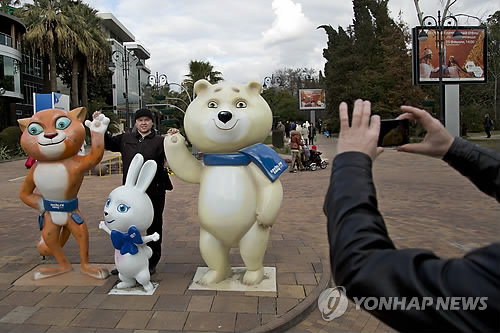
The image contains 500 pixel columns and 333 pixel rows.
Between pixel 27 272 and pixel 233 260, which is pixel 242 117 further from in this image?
pixel 27 272

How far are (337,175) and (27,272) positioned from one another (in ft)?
14.2

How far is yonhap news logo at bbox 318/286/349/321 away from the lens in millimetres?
3434

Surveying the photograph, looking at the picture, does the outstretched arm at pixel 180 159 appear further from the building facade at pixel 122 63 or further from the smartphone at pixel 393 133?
the building facade at pixel 122 63

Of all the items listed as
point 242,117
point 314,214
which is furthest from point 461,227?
point 242,117

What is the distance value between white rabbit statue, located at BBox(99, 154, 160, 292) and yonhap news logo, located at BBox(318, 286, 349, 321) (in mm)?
1592

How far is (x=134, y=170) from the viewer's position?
3.77 meters

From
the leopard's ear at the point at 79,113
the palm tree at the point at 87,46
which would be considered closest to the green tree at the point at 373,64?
the palm tree at the point at 87,46

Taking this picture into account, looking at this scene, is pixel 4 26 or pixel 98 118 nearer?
pixel 98 118

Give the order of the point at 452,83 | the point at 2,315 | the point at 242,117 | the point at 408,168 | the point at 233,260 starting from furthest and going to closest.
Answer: the point at 452,83 < the point at 408,168 < the point at 233,260 < the point at 242,117 < the point at 2,315

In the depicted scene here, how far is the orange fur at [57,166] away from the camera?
393 centimetres

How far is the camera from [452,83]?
20125 millimetres

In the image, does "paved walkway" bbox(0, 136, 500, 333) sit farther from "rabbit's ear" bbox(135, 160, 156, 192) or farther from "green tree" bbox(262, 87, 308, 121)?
"green tree" bbox(262, 87, 308, 121)

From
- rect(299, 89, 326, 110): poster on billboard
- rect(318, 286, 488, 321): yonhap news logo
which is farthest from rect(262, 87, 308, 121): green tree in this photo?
rect(318, 286, 488, 321): yonhap news logo

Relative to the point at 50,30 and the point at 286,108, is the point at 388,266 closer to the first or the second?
the point at 50,30
